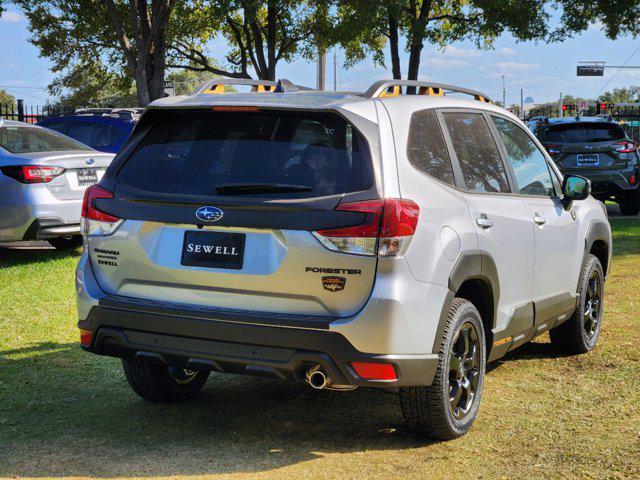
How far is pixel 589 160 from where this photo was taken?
54.1 ft

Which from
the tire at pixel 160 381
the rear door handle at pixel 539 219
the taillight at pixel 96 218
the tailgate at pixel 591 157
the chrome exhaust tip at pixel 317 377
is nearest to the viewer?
the chrome exhaust tip at pixel 317 377

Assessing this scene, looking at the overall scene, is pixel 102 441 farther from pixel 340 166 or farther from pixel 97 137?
pixel 97 137

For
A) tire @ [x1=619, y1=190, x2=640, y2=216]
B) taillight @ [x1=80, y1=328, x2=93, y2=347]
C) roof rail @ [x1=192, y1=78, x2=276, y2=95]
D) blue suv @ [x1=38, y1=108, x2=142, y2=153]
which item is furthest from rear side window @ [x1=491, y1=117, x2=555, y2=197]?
tire @ [x1=619, y1=190, x2=640, y2=216]

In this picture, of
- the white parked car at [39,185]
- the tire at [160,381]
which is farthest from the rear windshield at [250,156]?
the white parked car at [39,185]

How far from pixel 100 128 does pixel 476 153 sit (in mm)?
9242

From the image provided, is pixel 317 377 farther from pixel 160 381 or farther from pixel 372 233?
pixel 160 381

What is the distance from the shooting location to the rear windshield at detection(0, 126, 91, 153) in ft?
35.9

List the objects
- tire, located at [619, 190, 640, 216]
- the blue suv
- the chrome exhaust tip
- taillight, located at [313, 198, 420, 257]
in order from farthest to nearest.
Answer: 1. tire, located at [619, 190, 640, 216]
2. the blue suv
3. the chrome exhaust tip
4. taillight, located at [313, 198, 420, 257]

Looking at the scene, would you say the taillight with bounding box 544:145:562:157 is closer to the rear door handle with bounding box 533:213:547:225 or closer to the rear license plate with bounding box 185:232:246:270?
the rear door handle with bounding box 533:213:547:225

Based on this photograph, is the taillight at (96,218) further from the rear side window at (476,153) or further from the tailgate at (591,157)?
the tailgate at (591,157)

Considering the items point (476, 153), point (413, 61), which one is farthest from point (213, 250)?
point (413, 61)

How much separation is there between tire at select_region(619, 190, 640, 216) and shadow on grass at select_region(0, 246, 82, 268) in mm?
10318

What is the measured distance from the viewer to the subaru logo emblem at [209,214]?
439cm

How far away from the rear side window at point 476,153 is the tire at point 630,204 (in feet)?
40.5
